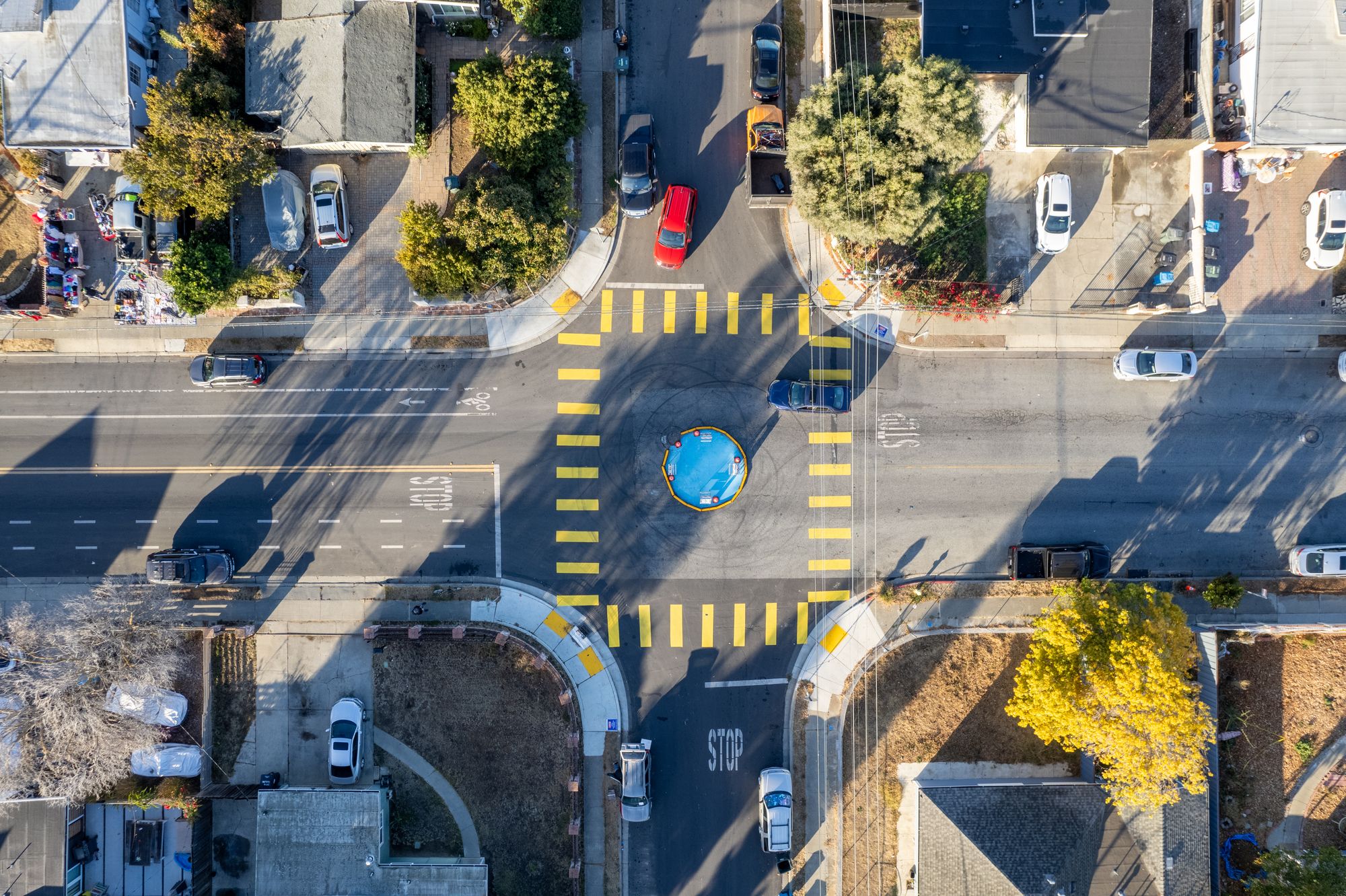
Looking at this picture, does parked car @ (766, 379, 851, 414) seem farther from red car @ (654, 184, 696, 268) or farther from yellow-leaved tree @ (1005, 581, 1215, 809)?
yellow-leaved tree @ (1005, 581, 1215, 809)

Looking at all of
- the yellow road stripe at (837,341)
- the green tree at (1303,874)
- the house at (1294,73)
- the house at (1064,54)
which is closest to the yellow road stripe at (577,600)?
the yellow road stripe at (837,341)

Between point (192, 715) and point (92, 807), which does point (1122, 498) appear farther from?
point (92, 807)

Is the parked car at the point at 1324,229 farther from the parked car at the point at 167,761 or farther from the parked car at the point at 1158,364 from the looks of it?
the parked car at the point at 167,761

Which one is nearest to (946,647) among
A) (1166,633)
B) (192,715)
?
(1166,633)

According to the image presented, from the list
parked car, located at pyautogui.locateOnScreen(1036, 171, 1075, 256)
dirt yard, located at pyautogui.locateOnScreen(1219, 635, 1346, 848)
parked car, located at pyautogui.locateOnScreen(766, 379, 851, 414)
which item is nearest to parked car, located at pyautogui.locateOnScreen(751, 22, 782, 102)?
parked car, located at pyautogui.locateOnScreen(1036, 171, 1075, 256)

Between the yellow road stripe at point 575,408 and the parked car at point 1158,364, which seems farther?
the yellow road stripe at point 575,408
